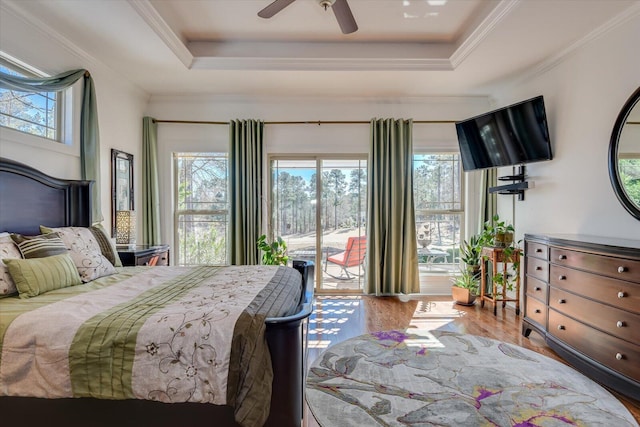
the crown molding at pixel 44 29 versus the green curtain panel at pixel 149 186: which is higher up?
the crown molding at pixel 44 29

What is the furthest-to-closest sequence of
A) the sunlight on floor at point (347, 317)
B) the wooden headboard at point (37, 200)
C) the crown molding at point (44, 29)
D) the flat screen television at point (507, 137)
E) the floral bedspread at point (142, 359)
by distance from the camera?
the flat screen television at point (507, 137) < the sunlight on floor at point (347, 317) < the crown molding at point (44, 29) < the wooden headboard at point (37, 200) < the floral bedspread at point (142, 359)

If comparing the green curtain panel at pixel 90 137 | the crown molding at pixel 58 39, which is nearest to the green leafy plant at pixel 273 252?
the green curtain panel at pixel 90 137

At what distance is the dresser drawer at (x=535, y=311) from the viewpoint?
2.75m

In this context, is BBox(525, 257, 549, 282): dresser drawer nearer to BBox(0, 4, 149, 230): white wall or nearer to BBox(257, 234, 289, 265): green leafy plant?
BBox(257, 234, 289, 265): green leafy plant

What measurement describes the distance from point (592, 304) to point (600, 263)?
305 mm

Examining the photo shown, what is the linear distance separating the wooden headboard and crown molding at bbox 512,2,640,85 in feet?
14.9

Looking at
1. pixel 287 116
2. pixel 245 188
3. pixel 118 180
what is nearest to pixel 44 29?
pixel 118 180

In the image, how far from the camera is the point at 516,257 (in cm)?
361

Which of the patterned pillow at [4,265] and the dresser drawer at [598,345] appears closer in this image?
the patterned pillow at [4,265]

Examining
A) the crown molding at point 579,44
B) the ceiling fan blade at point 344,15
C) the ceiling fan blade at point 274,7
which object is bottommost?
the ceiling fan blade at point 344,15

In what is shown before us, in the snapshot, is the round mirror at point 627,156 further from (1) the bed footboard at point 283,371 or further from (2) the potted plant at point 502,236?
(1) the bed footboard at point 283,371

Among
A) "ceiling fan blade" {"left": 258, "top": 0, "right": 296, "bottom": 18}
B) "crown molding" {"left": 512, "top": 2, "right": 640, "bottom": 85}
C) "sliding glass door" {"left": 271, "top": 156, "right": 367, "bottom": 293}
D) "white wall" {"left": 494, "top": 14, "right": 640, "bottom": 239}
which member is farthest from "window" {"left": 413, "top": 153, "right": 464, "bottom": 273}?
"ceiling fan blade" {"left": 258, "top": 0, "right": 296, "bottom": 18}

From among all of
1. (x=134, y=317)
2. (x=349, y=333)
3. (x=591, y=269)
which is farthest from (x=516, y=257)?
(x=134, y=317)

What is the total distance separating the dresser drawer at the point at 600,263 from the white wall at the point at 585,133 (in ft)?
1.57
